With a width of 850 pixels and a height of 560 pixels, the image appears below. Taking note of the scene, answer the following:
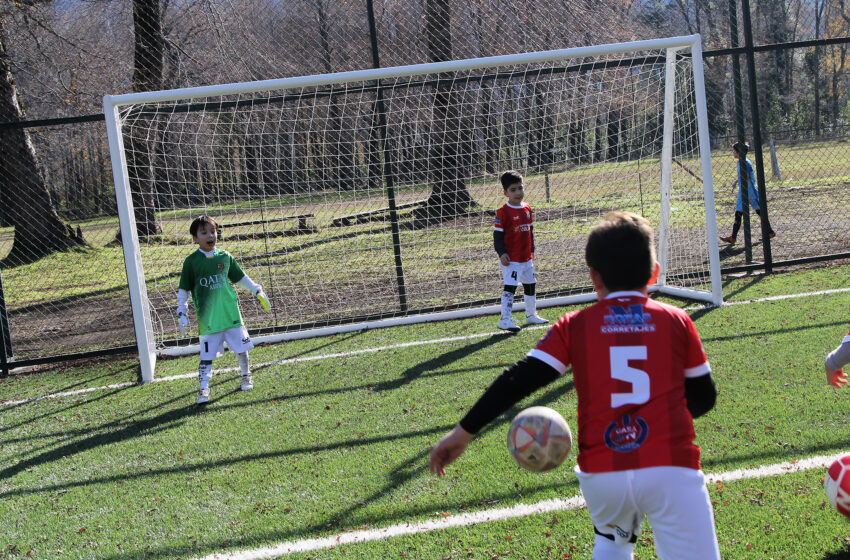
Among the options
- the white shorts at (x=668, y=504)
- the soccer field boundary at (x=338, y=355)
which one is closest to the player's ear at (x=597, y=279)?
the white shorts at (x=668, y=504)

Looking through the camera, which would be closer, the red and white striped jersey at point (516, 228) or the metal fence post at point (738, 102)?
the red and white striped jersey at point (516, 228)

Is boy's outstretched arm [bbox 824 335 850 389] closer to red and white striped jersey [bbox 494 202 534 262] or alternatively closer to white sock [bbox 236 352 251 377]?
red and white striped jersey [bbox 494 202 534 262]

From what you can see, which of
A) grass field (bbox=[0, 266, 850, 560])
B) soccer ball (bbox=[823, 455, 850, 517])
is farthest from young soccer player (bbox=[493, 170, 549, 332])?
soccer ball (bbox=[823, 455, 850, 517])

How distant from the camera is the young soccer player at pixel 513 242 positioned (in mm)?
7359

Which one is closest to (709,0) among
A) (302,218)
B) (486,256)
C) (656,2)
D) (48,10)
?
(656,2)

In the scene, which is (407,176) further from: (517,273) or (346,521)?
(346,521)

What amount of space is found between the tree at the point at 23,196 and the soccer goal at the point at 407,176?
393 cm

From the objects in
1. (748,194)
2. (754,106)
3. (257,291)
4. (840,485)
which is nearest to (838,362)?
(840,485)

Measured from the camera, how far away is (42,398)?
6.71 m

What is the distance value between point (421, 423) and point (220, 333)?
2.32 meters

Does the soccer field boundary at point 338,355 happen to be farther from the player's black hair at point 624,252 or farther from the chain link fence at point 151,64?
the player's black hair at point 624,252

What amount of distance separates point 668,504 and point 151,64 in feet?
39.5

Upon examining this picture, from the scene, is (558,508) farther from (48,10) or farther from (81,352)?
(48,10)

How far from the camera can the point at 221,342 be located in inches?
249
